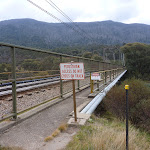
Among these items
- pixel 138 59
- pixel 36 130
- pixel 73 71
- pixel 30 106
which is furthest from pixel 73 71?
pixel 138 59

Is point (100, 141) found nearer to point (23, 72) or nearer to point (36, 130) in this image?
point (36, 130)

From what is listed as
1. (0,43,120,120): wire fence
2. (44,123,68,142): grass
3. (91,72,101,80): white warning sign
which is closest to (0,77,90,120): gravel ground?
(0,43,120,120): wire fence

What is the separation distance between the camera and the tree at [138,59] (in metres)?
67.9

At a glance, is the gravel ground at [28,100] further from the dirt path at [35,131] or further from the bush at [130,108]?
the bush at [130,108]

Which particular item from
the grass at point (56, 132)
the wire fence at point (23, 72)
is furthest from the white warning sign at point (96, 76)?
the grass at point (56, 132)

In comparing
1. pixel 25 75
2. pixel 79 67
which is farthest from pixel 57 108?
pixel 79 67

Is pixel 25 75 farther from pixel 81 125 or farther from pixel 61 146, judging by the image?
pixel 61 146

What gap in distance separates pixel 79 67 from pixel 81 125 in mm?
1530

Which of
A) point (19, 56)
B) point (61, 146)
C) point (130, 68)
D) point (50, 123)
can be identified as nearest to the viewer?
point (61, 146)

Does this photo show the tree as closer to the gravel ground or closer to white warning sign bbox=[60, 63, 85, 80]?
the gravel ground

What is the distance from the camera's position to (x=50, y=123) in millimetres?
4750

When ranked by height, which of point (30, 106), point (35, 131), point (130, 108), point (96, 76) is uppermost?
point (96, 76)

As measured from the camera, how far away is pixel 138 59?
6838cm

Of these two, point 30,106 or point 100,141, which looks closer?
point 100,141
